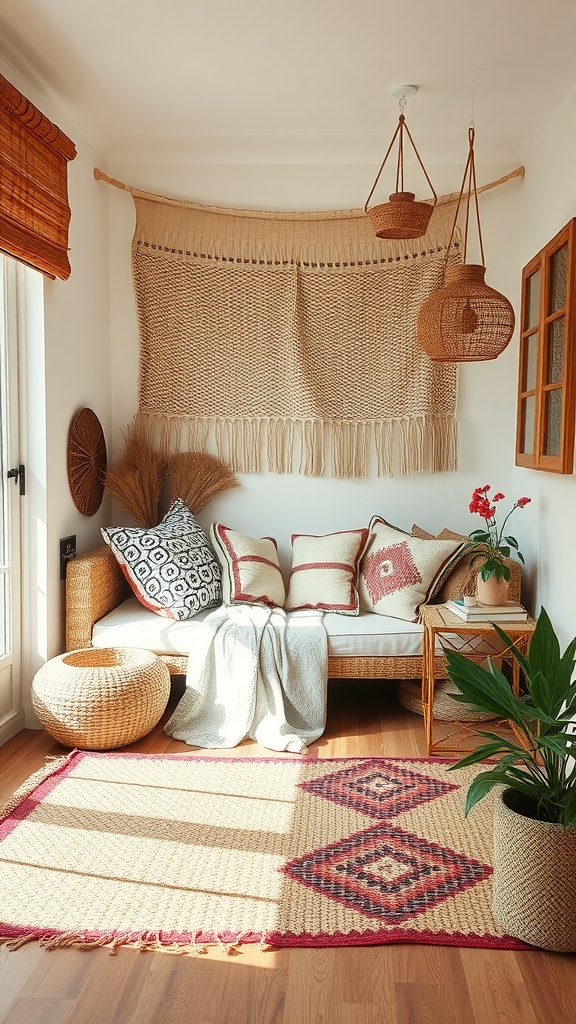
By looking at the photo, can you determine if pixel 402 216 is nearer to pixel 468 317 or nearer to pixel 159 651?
A: pixel 468 317

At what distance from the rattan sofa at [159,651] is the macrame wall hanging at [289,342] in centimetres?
80

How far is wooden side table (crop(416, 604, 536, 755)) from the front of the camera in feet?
10.8

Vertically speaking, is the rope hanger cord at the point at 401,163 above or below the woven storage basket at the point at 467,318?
above

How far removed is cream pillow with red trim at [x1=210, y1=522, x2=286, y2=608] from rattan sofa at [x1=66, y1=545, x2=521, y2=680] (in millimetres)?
430

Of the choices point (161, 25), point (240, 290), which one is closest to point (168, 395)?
point (240, 290)

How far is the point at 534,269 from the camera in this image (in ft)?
12.3

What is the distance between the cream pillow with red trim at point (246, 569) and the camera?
13.0ft

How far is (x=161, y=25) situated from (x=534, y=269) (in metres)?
1.80

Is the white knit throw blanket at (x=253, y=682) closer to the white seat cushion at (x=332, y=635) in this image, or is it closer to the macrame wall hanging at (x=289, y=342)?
the white seat cushion at (x=332, y=635)

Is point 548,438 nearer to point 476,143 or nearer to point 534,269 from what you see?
point 534,269

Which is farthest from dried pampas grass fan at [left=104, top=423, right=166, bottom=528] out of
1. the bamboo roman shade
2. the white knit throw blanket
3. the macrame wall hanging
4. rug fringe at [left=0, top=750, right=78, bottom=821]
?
rug fringe at [left=0, top=750, right=78, bottom=821]

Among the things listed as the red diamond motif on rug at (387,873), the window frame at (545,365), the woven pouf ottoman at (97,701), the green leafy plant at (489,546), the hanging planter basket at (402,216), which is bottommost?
the red diamond motif on rug at (387,873)

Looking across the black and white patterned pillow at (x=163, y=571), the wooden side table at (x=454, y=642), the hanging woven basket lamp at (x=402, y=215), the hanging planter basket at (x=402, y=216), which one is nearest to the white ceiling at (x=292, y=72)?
the hanging woven basket lamp at (x=402, y=215)

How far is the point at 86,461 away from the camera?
4.00 meters
